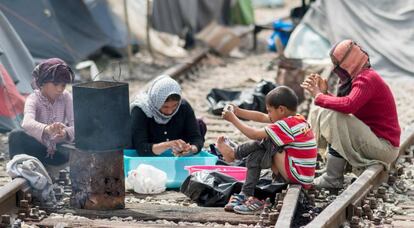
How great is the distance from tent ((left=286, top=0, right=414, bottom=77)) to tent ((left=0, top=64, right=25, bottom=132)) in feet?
23.0

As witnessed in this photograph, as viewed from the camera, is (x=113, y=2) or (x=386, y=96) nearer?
(x=386, y=96)

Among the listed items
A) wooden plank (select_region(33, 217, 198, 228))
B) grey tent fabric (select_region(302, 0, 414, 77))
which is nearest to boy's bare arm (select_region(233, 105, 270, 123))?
wooden plank (select_region(33, 217, 198, 228))

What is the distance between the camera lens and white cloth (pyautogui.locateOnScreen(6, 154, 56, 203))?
27.0 ft

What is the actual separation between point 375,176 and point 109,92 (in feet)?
7.98

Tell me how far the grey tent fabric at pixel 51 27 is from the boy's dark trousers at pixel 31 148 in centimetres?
667

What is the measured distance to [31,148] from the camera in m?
9.26

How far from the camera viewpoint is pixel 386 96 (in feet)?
29.9

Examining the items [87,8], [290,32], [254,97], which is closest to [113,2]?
[87,8]

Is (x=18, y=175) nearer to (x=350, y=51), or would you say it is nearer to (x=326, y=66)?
(x=350, y=51)

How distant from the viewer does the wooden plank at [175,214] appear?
7984 millimetres

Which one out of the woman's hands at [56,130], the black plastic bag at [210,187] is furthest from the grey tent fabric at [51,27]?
the black plastic bag at [210,187]

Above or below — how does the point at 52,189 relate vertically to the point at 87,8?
below

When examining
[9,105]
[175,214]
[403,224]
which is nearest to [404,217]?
[403,224]

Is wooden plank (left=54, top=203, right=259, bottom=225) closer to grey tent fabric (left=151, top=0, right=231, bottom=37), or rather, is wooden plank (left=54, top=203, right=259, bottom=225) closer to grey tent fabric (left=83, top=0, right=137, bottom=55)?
grey tent fabric (left=83, top=0, right=137, bottom=55)
